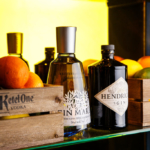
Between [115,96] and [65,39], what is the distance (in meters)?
0.20

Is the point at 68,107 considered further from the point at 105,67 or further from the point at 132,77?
the point at 132,77

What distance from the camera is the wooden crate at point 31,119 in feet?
1.72

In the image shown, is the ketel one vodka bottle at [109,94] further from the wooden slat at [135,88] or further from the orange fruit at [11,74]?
the orange fruit at [11,74]

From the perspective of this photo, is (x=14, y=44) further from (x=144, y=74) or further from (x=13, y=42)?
(x=144, y=74)

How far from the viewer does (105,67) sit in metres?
0.70

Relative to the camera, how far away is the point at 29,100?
54 centimetres

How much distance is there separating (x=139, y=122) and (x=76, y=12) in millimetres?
517

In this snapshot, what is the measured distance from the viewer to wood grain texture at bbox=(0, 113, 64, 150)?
0.52 m

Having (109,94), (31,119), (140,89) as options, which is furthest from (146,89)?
(31,119)

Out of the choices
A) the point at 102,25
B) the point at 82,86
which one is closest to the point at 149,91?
the point at 82,86

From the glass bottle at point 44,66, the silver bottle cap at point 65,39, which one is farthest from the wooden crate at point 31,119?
the glass bottle at point 44,66

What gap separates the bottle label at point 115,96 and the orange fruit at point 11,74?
0.22m

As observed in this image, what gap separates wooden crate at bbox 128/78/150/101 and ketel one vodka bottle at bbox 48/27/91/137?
0.60 feet

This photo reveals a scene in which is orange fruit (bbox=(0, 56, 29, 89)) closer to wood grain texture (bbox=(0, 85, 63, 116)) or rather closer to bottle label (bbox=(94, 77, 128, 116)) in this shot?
wood grain texture (bbox=(0, 85, 63, 116))
